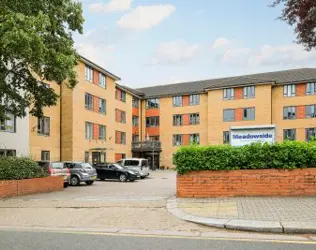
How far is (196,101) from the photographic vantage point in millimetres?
57625

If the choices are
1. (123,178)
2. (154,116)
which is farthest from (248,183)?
(154,116)

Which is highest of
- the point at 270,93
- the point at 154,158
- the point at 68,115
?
the point at 270,93

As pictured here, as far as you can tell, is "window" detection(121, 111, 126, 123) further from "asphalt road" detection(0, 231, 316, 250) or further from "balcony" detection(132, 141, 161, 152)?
"asphalt road" detection(0, 231, 316, 250)

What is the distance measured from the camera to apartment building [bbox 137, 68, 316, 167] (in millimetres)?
50781

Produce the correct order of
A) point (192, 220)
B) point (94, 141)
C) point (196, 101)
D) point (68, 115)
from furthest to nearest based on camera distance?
point (196, 101)
point (94, 141)
point (68, 115)
point (192, 220)

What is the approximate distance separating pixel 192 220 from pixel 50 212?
13.9ft

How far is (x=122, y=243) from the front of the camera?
7.16 meters

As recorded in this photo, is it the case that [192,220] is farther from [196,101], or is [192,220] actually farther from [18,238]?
[196,101]

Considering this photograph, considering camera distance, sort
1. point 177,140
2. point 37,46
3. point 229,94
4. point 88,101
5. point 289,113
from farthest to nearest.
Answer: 1. point 177,140
2. point 229,94
3. point 289,113
4. point 88,101
5. point 37,46

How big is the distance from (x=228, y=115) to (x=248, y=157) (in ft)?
138

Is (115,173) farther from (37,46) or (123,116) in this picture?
(123,116)

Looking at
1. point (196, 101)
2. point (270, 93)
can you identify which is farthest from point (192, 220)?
point (196, 101)

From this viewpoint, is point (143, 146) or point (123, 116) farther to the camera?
point (143, 146)

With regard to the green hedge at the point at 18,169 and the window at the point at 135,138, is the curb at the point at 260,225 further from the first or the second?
the window at the point at 135,138
